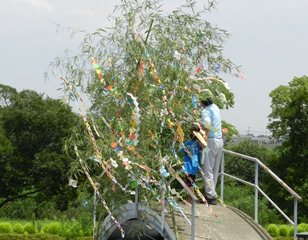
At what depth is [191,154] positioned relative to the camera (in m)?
11.1

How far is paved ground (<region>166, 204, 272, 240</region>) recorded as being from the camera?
35.1ft

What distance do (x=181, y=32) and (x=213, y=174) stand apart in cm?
219

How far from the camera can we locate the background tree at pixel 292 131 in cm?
2898

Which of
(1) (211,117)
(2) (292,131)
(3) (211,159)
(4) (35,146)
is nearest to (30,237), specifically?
(4) (35,146)

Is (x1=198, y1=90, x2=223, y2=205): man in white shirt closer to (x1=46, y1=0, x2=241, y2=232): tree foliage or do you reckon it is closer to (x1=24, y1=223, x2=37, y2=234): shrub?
(x1=46, y1=0, x2=241, y2=232): tree foliage

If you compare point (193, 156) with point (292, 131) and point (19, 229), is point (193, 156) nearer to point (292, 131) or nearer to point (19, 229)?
point (19, 229)

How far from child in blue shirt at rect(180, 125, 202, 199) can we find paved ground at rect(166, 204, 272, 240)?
1.64 ft

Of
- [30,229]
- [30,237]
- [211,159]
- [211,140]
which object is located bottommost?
[30,237]

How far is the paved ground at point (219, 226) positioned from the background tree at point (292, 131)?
1721 cm

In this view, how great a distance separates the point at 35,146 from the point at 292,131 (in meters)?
10.5

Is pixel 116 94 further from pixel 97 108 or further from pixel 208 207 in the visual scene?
pixel 208 207

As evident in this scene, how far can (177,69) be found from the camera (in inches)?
443

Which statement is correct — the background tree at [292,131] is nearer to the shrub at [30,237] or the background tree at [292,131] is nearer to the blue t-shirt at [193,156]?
the shrub at [30,237]

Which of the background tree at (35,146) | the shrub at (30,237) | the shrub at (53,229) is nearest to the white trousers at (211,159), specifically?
the shrub at (30,237)
